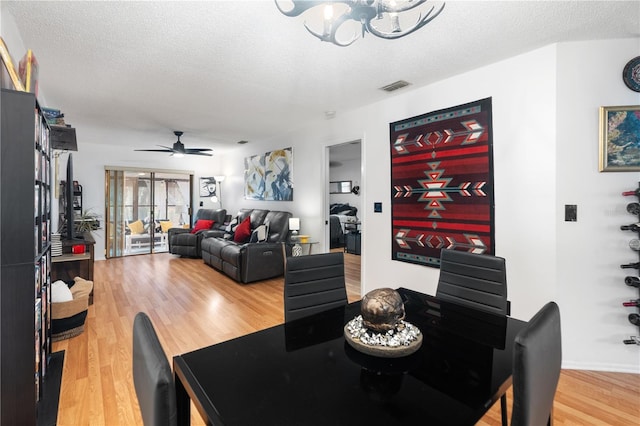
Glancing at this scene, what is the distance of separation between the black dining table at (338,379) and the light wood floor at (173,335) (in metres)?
0.14

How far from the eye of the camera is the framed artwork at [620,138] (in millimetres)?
2184

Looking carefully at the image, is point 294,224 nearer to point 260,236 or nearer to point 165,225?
point 260,236

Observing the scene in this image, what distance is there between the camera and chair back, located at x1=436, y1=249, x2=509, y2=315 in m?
1.72

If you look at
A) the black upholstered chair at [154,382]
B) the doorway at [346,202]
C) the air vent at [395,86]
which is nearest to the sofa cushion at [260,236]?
the doorway at [346,202]

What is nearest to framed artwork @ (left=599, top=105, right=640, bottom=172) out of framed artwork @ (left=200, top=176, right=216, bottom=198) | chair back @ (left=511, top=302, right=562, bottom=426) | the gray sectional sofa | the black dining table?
the black dining table

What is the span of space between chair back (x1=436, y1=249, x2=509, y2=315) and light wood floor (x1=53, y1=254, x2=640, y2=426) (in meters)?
0.69

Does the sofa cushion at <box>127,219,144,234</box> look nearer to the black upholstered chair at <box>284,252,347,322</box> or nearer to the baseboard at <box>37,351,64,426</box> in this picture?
the baseboard at <box>37,351,64,426</box>

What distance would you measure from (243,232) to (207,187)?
3.00 m

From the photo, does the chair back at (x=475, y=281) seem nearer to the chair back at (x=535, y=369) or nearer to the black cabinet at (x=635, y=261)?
the chair back at (x=535, y=369)

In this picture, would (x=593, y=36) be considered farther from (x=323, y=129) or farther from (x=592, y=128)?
(x=323, y=129)

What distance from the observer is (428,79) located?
291 cm

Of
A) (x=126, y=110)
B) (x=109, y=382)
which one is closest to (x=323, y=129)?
(x=126, y=110)

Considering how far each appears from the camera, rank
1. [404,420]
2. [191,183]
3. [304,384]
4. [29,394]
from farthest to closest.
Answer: [191,183] → [29,394] → [304,384] → [404,420]

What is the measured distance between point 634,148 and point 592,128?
1.00 feet
